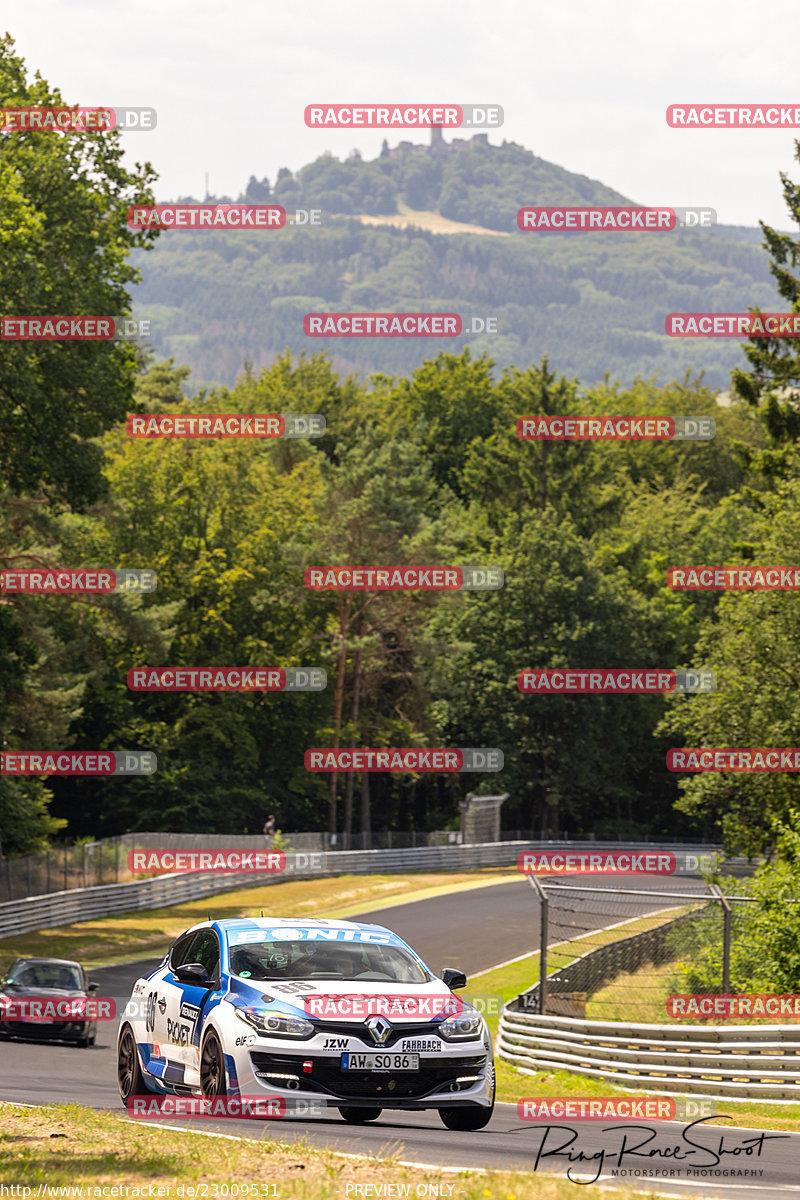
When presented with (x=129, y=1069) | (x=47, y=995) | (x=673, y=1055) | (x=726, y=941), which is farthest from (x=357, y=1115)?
(x=47, y=995)

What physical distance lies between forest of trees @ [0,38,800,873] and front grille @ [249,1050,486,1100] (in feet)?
72.7

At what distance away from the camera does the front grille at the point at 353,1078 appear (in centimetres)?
982

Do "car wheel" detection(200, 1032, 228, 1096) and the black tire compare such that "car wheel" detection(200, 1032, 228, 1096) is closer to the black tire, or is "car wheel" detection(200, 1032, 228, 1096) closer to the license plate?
the license plate

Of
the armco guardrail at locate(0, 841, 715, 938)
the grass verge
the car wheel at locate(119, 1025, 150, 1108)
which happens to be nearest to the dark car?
the grass verge

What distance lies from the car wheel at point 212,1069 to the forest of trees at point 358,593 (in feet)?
70.6

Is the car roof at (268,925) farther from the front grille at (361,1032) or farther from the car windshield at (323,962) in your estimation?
the front grille at (361,1032)

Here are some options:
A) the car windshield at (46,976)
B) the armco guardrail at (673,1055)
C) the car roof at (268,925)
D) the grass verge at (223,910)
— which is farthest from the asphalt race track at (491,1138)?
the grass verge at (223,910)

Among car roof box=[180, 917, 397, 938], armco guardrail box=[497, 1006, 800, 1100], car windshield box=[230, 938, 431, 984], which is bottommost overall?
armco guardrail box=[497, 1006, 800, 1100]

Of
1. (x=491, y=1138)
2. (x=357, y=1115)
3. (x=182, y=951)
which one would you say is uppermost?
(x=182, y=951)

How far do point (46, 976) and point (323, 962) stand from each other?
47.0ft

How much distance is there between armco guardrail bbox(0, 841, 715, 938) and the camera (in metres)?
38.7

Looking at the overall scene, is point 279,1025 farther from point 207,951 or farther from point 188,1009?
point 207,951

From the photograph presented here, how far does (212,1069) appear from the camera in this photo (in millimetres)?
10234

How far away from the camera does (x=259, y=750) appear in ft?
230
